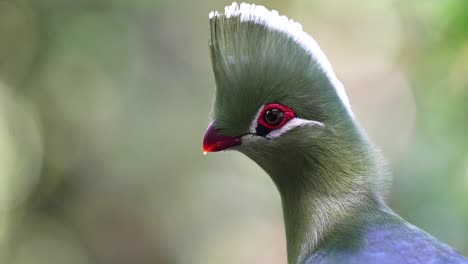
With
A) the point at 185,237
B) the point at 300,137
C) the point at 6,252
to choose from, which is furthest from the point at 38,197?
the point at 300,137

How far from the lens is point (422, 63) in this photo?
3.44m

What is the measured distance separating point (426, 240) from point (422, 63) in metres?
1.70

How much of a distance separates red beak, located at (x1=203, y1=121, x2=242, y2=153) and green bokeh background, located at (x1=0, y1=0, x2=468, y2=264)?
3.18 m

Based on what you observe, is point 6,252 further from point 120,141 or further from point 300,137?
point 300,137

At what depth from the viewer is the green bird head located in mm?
1972

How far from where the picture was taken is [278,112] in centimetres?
199

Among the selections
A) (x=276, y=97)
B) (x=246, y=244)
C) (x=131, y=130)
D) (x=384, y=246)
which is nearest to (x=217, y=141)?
(x=276, y=97)

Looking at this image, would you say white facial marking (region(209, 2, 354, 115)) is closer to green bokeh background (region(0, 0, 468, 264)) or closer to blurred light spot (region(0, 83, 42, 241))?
green bokeh background (region(0, 0, 468, 264))

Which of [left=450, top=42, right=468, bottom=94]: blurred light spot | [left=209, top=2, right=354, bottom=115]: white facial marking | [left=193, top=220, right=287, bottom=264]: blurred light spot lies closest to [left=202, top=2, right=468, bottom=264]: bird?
[left=209, top=2, right=354, bottom=115]: white facial marking

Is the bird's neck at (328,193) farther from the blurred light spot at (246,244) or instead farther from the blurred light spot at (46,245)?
the blurred light spot at (46,245)

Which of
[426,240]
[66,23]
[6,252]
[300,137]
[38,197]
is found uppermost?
[66,23]

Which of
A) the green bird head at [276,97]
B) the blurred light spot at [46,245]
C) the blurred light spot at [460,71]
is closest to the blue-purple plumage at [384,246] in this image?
the green bird head at [276,97]

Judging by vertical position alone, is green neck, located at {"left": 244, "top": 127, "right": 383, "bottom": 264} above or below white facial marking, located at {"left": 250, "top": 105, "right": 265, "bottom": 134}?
below

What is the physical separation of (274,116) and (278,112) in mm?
17
